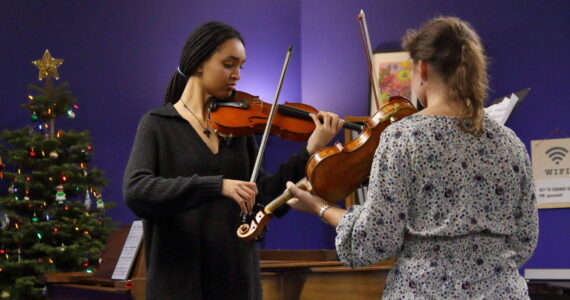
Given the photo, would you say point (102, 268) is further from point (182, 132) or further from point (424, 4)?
→ point (424, 4)

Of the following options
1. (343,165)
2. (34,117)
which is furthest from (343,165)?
(34,117)

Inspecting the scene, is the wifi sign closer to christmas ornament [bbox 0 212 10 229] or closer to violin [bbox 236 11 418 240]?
violin [bbox 236 11 418 240]

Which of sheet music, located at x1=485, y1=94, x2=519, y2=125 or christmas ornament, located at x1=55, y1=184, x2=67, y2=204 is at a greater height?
sheet music, located at x1=485, y1=94, x2=519, y2=125

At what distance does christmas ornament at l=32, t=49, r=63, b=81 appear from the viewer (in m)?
5.97

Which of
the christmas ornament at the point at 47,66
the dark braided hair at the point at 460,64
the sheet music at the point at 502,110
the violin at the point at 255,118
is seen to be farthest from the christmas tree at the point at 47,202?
the dark braided hair at the point at 460,64

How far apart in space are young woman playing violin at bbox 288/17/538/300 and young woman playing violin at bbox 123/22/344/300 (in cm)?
51

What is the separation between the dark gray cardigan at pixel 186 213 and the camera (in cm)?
199

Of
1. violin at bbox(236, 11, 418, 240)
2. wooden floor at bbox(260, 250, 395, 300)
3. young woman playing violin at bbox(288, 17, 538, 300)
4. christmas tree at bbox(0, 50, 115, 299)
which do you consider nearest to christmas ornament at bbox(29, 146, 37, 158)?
christmas tree at bbox(0, 50, 115, 299)

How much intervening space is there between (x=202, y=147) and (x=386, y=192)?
79cm

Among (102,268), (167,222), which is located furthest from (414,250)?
(102,268)

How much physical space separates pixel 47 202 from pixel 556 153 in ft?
12.7

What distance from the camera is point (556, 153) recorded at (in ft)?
14.0

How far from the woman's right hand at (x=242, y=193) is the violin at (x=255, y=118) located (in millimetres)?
291

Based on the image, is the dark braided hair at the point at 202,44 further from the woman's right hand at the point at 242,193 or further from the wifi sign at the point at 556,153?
the wifi sign at the point at 556,153
